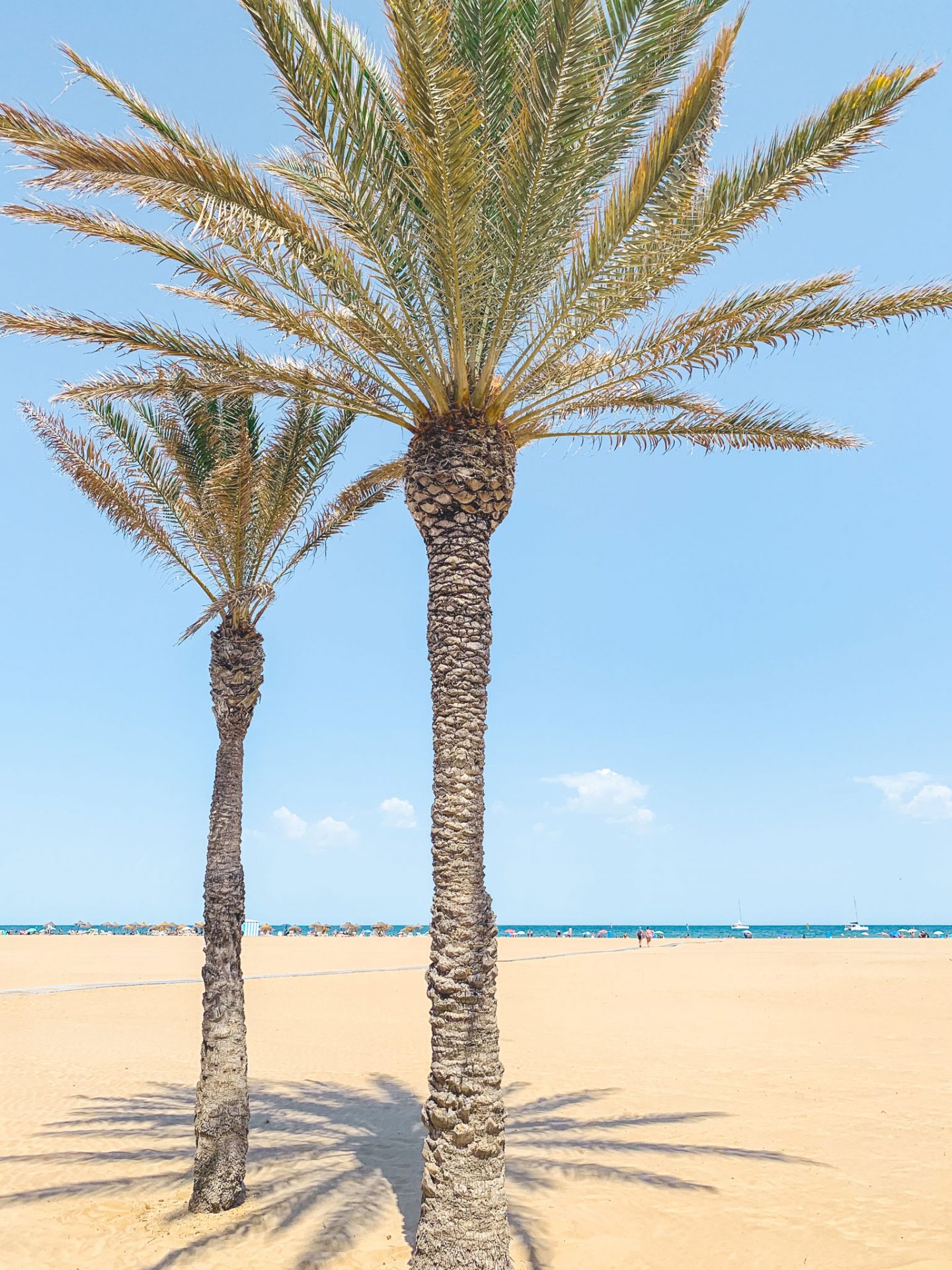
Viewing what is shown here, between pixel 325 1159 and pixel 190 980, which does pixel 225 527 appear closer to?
pixel 325 1159

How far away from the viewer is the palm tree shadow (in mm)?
7366

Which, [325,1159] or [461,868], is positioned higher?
[461,868]

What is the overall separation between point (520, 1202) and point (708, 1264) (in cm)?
184

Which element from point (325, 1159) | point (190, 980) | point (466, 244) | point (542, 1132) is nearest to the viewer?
point (466, 244)

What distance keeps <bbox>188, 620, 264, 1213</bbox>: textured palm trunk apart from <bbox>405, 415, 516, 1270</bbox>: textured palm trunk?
2.53m

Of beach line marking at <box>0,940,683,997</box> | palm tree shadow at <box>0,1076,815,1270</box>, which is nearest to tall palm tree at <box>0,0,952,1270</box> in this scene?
palm tree shadow at <box>0,1076,815,1270</box>

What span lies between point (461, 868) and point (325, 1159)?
5.27 meters

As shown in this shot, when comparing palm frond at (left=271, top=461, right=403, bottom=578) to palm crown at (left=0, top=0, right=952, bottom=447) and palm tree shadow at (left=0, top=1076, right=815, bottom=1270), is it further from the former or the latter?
palm tree shadow at (left=0, top=1076, right=815, bottom=1270)

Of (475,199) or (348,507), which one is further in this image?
(348,507)

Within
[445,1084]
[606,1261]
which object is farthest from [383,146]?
[606,1261]

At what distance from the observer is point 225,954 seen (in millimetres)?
8047

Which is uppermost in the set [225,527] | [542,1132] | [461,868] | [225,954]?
[225,527]

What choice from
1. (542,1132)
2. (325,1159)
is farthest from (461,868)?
(542,1132)

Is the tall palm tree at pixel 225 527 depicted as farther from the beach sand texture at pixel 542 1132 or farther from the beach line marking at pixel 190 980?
the beach line marking at pixel 190 980
